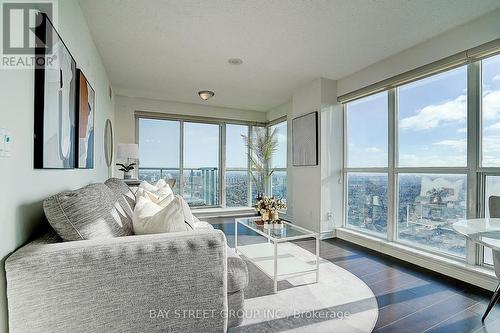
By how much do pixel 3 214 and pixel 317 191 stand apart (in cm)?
351

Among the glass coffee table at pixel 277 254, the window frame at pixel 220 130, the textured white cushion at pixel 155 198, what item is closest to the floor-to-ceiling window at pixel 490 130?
the glass coffee table at pixel 277 254

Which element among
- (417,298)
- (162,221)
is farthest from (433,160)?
(162,221)

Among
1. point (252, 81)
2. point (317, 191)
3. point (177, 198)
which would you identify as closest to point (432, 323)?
point (177, 198)

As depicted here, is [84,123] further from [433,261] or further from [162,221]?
[433,261]

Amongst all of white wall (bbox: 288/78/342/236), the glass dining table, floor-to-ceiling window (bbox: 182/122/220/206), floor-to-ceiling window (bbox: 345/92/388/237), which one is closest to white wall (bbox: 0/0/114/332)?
the glass dining table

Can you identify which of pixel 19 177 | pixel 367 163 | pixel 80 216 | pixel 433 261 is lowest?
pixel 433 261

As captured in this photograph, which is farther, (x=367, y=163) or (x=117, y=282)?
(x=367, y=163)

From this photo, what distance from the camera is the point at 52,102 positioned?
4.68 ft

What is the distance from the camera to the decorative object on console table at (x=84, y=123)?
6.42ft

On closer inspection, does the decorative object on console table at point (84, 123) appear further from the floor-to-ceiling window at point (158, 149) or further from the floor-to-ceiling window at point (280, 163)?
the floor-to-ceiling window at point (280, 163)

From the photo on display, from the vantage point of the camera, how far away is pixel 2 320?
0.99m

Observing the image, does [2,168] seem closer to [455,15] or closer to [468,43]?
[455,15]

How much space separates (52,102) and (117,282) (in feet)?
3.67

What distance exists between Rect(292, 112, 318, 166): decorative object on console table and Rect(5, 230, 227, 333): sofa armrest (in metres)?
2.91
